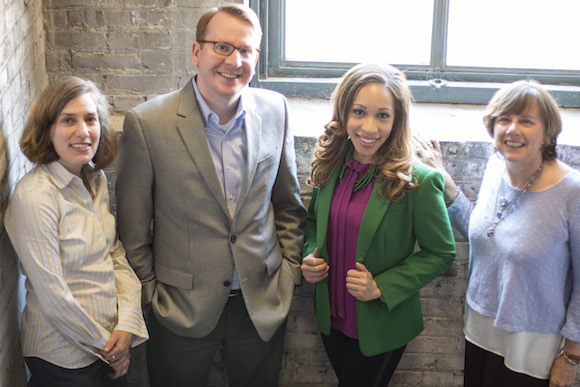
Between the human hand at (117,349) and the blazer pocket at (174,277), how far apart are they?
24cm

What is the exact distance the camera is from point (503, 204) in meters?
2.32

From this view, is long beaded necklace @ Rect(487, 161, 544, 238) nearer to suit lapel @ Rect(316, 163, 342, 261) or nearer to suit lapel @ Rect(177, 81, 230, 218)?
suit lapel @ Rect(316, 163, 342, 261)

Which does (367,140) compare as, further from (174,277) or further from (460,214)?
(174,277)

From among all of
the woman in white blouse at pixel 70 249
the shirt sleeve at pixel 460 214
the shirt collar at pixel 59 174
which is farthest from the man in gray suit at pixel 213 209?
the shirt sleeve at pixel 460 214

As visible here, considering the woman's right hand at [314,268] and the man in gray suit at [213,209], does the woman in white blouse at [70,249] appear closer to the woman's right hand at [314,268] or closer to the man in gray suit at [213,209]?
the man in gray suit at [213,209]

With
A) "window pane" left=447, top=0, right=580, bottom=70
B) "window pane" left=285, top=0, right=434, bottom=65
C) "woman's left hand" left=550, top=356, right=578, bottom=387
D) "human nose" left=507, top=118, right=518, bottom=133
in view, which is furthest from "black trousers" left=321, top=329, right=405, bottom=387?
"window pane" left=447, top=0, right=580, bottom=70

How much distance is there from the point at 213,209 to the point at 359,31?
149 centimetres

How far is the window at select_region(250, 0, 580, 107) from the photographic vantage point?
323 cm

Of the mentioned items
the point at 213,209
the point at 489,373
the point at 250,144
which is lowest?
the point at 489,373

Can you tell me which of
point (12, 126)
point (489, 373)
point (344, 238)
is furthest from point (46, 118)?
point (489, 373)

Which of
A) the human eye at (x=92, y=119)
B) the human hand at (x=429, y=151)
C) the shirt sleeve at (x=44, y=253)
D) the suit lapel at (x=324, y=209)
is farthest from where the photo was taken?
the human hand at (x=429, y=151)

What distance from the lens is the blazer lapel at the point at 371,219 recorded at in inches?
88.5

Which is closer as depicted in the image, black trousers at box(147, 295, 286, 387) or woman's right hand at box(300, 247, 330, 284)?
woman's right hand at box(300, 247, 330, 284)

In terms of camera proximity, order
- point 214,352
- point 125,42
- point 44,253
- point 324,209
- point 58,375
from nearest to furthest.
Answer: point 44,253
point 58,375
point 324,209
point 214,352
point 125,42
